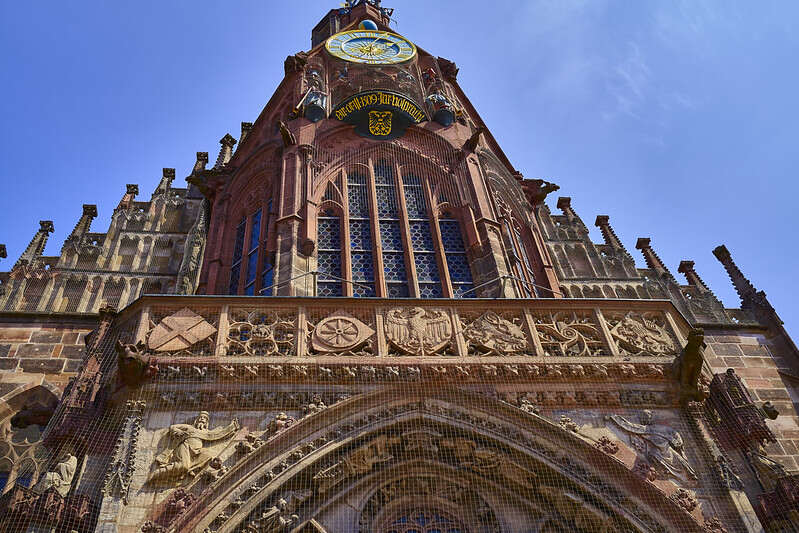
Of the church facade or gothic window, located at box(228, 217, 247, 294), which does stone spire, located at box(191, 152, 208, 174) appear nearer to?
gothic window, located at box(228, 217, 247, 294)

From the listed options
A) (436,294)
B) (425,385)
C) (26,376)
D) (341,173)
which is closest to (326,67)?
(341,173)

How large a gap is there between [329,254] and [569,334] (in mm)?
5435

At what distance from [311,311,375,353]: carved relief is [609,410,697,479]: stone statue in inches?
135

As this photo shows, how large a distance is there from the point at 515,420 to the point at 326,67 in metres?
13.1

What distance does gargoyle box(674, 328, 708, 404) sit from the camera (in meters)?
9.94

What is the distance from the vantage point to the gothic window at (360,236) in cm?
1384

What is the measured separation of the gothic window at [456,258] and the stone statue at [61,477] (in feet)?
23.0

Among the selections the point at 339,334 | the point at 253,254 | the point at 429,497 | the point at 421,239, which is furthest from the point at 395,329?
the point at 253,254

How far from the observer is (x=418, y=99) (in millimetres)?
18969

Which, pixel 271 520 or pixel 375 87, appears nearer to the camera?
pixel 271 520

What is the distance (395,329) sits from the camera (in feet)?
34.0

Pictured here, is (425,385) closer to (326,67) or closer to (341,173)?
(341,173)

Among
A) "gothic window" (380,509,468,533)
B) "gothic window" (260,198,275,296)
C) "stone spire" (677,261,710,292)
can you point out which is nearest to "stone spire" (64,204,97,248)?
"gothic window" (260,198,275,296)

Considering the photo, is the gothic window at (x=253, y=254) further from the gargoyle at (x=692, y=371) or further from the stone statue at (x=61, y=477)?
the gargoyle at (x=692, y=371)
